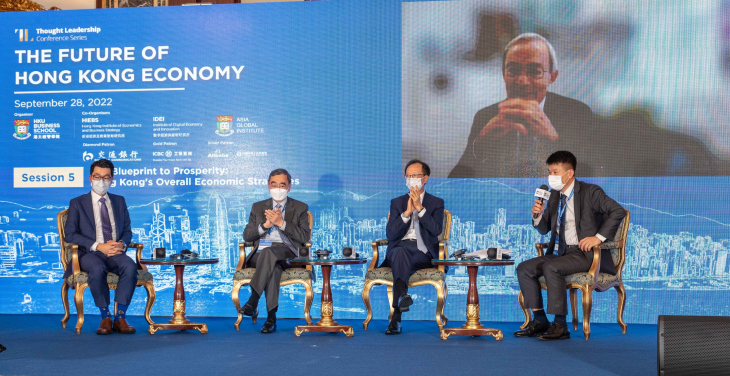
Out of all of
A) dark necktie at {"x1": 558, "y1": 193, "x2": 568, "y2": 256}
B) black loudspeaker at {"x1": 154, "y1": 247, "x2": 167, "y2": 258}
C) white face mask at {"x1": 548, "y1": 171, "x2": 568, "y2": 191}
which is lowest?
black loudspeaker at {"x1": 154, "y1": 247, "x2": 167, "y2": 258}

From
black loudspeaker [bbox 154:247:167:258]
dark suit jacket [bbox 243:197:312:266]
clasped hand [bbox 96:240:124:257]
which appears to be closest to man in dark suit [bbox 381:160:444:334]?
dark suit jacket [bbox 243:197:312:266]

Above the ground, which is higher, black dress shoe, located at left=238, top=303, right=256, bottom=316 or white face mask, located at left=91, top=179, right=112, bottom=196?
white face mask, located at left=91, top=179, right=112, bottom=196

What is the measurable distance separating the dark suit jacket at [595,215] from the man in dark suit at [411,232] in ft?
2.66

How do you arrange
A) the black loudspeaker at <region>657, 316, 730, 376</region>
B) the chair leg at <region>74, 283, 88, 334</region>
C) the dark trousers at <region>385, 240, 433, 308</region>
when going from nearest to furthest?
1. the black loudspeaker at <region>657, 316, 730, 376</region>
2. the dark trousers at <region>385, 240, 433, 308</region>
3. the chair leg at <region>74, 283, 88, 334</region>

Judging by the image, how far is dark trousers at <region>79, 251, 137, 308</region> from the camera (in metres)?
5.59

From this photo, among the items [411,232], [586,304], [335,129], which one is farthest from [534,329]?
[335,129]

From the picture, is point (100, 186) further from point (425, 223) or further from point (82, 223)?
point (425, 223)

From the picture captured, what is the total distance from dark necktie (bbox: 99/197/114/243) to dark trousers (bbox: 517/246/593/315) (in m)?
3.18

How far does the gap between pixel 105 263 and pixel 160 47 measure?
2.33m

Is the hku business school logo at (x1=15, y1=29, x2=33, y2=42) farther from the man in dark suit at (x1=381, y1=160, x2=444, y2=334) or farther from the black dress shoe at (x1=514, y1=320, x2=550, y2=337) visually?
the black dress shoe at (x1=514, y1=320, x2=550, y2=337)

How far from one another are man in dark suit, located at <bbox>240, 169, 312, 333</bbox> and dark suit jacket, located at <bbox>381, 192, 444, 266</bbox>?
68 centimetres

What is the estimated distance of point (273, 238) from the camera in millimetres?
6031

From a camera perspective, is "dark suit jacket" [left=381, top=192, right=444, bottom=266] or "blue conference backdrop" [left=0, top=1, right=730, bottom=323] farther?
"blue conference backdrop" [left=0, top=1, right=730, bottom=323]

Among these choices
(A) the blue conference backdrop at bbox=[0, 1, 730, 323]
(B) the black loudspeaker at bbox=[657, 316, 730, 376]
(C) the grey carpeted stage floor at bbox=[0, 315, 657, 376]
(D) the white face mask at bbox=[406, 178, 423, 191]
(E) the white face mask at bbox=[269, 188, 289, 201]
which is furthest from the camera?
(A) the blue conference backdrop at bbox=[0, 1, 730, 323]
